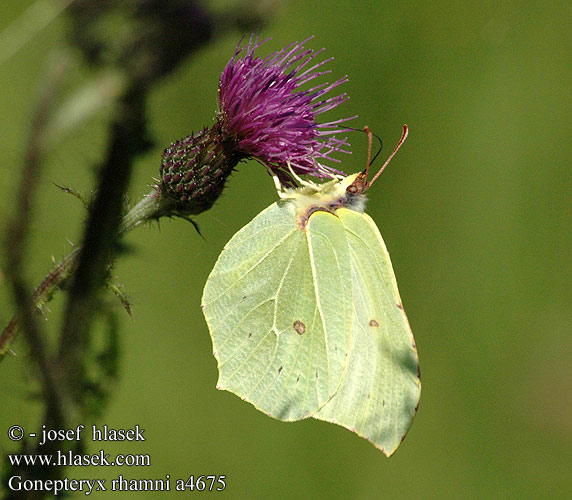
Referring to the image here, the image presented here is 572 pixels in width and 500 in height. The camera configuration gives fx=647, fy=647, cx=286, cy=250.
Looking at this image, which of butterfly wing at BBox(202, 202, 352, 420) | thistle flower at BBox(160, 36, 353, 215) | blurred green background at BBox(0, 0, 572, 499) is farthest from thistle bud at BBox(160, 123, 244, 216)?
blurred green background at BBox(0, 0, 572, 499)

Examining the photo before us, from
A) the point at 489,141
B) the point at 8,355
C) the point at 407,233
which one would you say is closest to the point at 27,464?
the point at 8,355

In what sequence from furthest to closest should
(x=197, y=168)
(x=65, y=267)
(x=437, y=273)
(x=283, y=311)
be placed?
(x=437, y=273)
(x=283, y=311)
(x=197, y=168)
(x=65, y=267)

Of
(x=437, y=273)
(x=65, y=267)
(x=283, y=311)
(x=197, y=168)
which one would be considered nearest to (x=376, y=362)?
(x=283, y=311)

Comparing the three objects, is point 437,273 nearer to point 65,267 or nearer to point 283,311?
point 283,311

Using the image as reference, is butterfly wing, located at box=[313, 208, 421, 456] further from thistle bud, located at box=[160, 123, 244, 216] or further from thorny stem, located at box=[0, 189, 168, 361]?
thorny stem, located at box=[0, 189, 168, 361]

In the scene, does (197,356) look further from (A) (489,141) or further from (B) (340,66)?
(A) (489,141)

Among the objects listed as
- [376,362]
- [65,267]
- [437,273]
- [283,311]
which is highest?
[437,273]

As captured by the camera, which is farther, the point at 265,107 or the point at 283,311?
the point at 283,311

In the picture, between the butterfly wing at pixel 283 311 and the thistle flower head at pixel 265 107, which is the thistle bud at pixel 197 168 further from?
the butterfly wing at pixel 283 311
